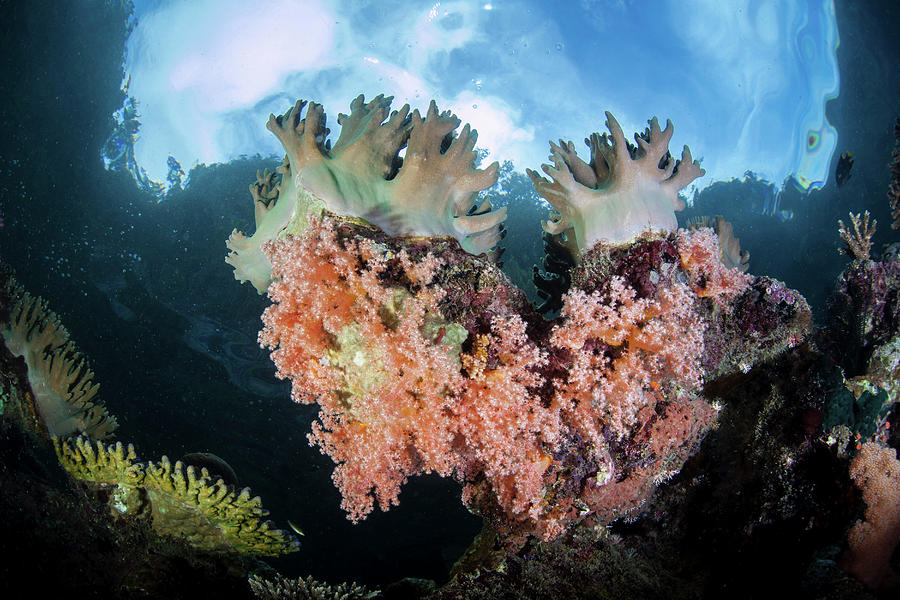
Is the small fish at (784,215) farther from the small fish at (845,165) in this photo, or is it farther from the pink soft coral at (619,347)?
the pink soft coral at (619,347)

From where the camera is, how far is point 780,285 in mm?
3660

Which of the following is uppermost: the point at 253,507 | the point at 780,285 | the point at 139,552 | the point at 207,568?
the point at 780,285

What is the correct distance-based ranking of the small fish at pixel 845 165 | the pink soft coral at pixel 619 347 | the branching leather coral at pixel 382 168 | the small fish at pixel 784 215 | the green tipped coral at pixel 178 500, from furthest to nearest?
the small fish at pixel 784 215
the small fish at pixel 845 165
the green tipped coral at pixel 178 500
the branching leather coral at pixel 382 168
the pink soft coral at pixel 619 347

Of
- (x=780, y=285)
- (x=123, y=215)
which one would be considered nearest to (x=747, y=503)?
(x=780, y=285)

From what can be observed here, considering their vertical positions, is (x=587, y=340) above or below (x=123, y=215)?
below

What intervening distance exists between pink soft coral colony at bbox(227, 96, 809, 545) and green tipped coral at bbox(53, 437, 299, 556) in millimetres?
2335

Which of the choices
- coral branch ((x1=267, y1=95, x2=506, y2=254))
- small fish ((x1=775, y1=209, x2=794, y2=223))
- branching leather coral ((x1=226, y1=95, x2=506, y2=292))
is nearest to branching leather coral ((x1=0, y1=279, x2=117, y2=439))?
branching leather coral ((x1=226, y1=95, x2=506, y2=292))

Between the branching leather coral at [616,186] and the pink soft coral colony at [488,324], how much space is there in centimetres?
2

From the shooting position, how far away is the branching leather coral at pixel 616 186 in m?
3.61

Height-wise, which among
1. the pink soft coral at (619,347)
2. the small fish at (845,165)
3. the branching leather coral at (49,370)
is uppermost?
the small fish at (845,165)

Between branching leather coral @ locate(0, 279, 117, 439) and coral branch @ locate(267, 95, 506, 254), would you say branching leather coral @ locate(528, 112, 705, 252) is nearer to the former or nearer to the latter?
coral branch @ locate(267, 95, 506, 254)

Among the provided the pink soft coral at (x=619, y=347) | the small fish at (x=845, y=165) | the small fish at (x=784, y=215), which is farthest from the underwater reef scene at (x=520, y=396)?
the small fish at (x=784, y=215)

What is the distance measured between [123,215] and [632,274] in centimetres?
1882

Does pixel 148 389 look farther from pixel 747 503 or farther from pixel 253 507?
pixel 747 503
